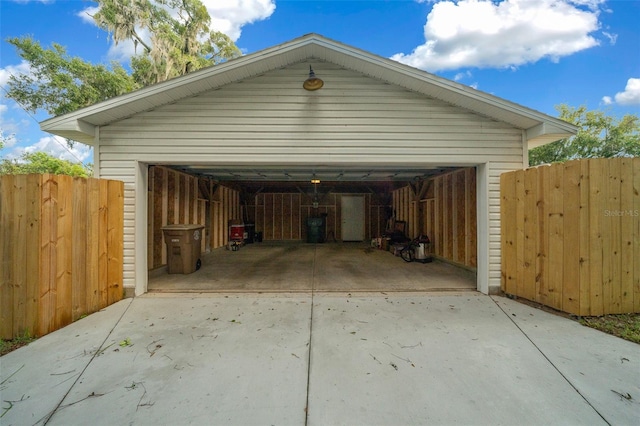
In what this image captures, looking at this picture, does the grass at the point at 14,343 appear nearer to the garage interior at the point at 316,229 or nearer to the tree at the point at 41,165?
the garage interior at the point at 316,229

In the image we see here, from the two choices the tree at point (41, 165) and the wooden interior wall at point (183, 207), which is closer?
the wooden interior wall at point (183, 207)

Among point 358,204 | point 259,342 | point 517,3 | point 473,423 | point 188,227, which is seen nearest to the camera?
point 473,423

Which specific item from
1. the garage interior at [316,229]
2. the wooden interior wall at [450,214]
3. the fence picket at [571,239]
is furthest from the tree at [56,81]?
the fence picket at [571,239]

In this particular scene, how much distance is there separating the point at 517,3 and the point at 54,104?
18045mm

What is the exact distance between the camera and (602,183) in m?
3.16

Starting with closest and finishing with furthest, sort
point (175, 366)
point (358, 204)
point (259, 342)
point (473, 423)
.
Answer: point (473, 423), point (175, 366), point (259, 342), point (358, 204)

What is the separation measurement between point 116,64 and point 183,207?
10552 millimetres

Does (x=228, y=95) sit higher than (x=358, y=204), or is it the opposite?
(x=228, y=95)

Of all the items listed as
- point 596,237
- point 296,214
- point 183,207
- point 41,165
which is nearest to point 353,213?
point 296,214

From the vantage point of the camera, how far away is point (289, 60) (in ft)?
13.6

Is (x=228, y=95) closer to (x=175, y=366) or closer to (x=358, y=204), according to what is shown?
(x=175, y=366)

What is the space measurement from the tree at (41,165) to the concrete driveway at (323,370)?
1998 cm

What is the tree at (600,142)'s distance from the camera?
54.6 feet

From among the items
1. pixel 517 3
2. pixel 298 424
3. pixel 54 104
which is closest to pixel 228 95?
pixel 298 424
